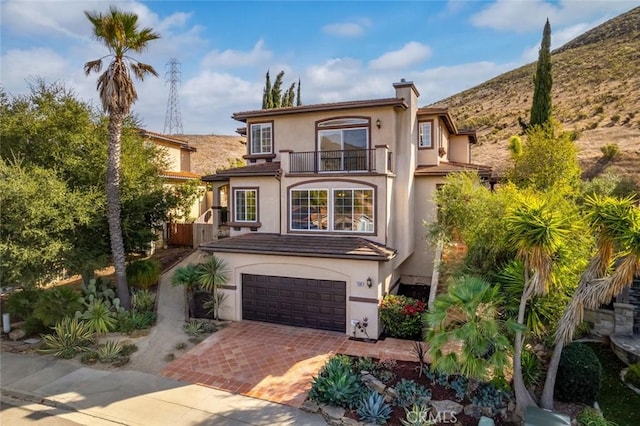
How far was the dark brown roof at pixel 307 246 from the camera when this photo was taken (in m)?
14.1

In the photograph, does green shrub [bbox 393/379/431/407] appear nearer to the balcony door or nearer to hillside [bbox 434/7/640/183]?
the balcony door

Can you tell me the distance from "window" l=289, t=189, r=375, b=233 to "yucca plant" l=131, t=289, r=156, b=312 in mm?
7244

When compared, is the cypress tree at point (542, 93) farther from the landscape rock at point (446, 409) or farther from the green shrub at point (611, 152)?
the landscape rock at point (446, 409)

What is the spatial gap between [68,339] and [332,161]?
1275 centimetres

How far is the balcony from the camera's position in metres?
16.3

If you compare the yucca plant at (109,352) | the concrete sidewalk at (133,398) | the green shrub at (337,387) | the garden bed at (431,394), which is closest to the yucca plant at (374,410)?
the garden bed at (431,394)

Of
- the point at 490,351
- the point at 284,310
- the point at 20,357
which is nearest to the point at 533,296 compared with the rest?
the point at 490,351

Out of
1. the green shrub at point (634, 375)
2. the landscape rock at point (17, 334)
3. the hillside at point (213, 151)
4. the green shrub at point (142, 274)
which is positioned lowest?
the green shrub at point (634, 375)

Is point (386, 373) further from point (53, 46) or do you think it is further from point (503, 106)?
point (503, 106)

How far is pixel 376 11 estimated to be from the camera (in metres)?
14.8

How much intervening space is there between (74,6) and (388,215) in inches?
584

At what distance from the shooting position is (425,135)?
19.2 m

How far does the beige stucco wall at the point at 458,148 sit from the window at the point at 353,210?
37.6 feet

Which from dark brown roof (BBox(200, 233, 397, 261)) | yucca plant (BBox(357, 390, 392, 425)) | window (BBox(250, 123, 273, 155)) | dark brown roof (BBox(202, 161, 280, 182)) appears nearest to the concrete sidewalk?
yucca plant (BBox(357, 390, 392, 425))
